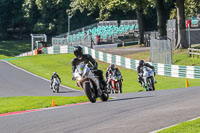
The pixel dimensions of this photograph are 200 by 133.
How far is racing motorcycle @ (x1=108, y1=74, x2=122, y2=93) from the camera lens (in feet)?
78.7

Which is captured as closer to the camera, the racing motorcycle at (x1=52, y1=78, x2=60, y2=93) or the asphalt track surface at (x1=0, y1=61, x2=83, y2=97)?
the asphalt track surface at (x1=0, y1=61, x2=83, y2=97)

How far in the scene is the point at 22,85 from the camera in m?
34.2

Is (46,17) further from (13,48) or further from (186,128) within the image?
(186,128)

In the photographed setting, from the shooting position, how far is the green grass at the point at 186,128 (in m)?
8.91

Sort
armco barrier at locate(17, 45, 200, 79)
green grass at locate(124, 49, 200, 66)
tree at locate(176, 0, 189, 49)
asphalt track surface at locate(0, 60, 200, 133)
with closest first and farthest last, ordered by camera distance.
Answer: asphalt track surface at locate(0, 60, 200, 133) < armco barrier at locate(17, 45, 200, 79) < green grass at locate(124, 49, 200, 66) < tree at locate(176, 0, 189, 49)

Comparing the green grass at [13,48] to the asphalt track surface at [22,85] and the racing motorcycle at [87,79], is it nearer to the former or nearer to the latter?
the asphalt track surface at [22,85]

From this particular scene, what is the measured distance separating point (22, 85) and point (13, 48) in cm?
4529

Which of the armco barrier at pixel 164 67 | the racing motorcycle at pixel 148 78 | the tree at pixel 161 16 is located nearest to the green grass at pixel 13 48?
the armco barrier at pixel 164 67

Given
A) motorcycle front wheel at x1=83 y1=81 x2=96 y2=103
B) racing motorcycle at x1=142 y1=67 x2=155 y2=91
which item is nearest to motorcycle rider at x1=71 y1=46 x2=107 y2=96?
motorcycle front wheel at x1=83 y1=81 x2=96 y2=103

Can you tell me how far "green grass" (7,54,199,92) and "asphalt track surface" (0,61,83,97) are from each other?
1.51 metres

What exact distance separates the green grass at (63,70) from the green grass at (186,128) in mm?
19786

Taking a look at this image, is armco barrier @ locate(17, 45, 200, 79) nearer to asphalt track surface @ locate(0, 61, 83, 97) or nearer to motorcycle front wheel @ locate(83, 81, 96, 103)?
asphalt track surface @ locate(0, 61, 83, 97)

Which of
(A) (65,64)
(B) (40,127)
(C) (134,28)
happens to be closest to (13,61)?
(A) (65,64)

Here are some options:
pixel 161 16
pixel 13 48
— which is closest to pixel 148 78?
pixel 161 16
